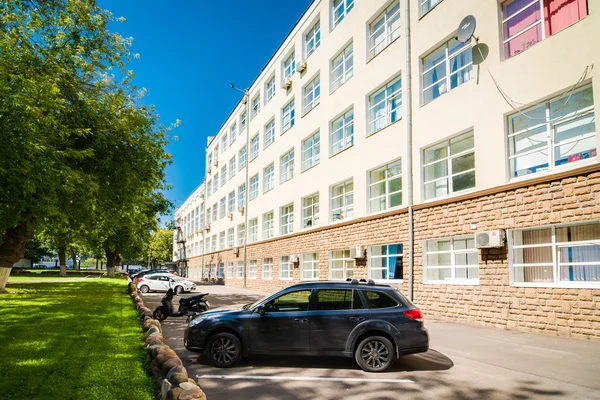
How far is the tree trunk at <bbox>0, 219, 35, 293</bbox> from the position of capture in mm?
19047

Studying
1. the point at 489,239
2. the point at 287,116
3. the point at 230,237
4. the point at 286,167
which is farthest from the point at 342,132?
the point at 230,237

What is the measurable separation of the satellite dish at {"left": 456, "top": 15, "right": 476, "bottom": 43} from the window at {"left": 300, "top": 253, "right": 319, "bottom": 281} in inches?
503

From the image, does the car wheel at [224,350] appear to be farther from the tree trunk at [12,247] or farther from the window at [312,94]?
the window at [312,94]

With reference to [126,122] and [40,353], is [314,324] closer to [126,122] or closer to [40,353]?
[40,353]

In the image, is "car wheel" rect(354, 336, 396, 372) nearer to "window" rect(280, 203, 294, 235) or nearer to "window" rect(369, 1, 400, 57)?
"window" rect(369, 1, 400, 57)

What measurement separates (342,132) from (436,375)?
15340mm

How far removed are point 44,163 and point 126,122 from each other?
7325 millimetres

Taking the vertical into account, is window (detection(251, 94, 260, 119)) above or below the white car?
above

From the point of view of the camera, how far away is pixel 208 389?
626 cm

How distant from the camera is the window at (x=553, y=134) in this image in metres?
10.5

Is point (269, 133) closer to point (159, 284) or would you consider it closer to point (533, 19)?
point (159, 284)

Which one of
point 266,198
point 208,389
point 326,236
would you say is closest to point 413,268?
Answer: point 326,236

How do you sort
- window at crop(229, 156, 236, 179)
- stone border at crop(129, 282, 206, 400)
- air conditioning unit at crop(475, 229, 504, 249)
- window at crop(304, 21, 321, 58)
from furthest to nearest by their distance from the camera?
window at crop(229, 156, 236, 179), window at crop(304, 21, 321, 58), air conditioning unit at crop(475, 229, 504, 249), stone border at crop(129, 282, 206, 400)

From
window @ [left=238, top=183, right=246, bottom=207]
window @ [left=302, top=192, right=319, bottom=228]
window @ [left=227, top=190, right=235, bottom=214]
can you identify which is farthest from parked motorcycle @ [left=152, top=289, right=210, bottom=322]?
window @ [left=227, top=190, right=235, bottom=214]
